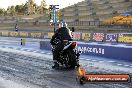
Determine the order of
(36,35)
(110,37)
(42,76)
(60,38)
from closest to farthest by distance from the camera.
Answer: (42,76) → (60,38) → (110,37) → (36,35)

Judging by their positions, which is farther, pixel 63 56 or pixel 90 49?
pixel 90 49

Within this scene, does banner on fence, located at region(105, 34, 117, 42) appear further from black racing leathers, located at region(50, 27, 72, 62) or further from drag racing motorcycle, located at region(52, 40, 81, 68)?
drag racing motorcycle, located at region(52, 40, 81, 68)

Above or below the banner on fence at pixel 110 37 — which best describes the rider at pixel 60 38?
above

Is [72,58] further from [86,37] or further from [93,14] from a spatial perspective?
[93,14]

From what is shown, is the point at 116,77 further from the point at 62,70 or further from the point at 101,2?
the point at 101,2

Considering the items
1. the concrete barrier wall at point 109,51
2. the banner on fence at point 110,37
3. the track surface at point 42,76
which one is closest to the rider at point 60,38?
the track surface at point 42,76

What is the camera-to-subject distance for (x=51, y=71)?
504 inches

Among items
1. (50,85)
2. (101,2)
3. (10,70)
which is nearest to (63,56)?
(10,70)

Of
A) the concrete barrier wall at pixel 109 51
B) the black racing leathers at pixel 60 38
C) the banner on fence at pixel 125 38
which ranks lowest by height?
the banner on fence at pixel 125 38

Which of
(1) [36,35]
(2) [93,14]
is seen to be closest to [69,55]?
(1) [36,35]

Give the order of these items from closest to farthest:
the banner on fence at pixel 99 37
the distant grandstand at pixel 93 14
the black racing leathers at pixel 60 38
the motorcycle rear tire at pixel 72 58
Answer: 1. the motorcycle rear tire at pixel 72 58
2. the black racing leathers at pixel 60 38
3. the banner on fence at pixel 99 37
4. the distant grandstand at pixel 93 14

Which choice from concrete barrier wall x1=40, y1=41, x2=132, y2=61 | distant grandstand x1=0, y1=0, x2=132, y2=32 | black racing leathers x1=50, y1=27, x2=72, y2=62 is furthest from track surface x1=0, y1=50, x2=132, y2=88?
distant grandstand x1=0, y1=0, x2=132, y2=32

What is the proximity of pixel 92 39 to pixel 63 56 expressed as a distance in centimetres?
2146

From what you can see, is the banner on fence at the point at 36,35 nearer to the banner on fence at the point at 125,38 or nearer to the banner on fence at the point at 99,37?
the banner on fence at the point at 99,37
